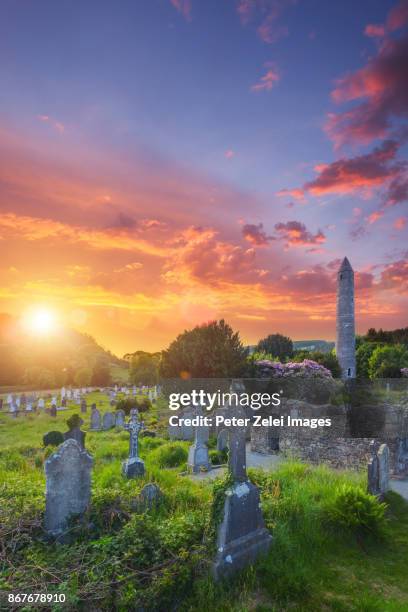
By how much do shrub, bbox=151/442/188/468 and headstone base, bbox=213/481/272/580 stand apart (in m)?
8.37

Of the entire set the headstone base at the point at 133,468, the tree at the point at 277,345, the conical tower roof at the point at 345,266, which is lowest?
the headstone base at the point at 133,468

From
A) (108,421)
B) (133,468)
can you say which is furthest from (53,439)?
(108,421)

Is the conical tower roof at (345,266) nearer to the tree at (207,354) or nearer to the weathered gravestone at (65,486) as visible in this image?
the tree at (207,354)

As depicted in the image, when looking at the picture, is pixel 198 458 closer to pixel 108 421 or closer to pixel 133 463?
pixel 133 463

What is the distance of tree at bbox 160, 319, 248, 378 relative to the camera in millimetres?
27750

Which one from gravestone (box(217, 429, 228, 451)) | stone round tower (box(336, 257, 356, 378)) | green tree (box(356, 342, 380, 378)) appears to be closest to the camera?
gravestone (box(217, 429, 228, 451))

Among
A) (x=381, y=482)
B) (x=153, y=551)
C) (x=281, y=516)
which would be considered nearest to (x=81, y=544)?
(x=153, y=551)

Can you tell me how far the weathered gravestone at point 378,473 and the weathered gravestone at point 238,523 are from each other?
4030 mm

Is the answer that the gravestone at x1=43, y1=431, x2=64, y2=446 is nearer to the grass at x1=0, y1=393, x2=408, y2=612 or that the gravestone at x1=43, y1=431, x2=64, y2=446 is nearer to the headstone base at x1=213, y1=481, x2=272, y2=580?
the grass at x1=0, y1=393, x2=408, y2=612

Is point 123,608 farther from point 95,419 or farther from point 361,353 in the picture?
point 361,353

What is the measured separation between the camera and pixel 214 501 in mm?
5875

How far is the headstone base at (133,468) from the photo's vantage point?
10.5 meters

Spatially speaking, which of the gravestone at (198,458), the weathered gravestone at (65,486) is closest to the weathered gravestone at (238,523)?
the weathered gravestone at (65,486)

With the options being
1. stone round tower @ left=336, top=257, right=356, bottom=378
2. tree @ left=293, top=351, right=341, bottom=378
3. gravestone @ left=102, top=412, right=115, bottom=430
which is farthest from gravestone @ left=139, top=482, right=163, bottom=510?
stone round tower @ left=336, top=257, right=356, bottom=378
